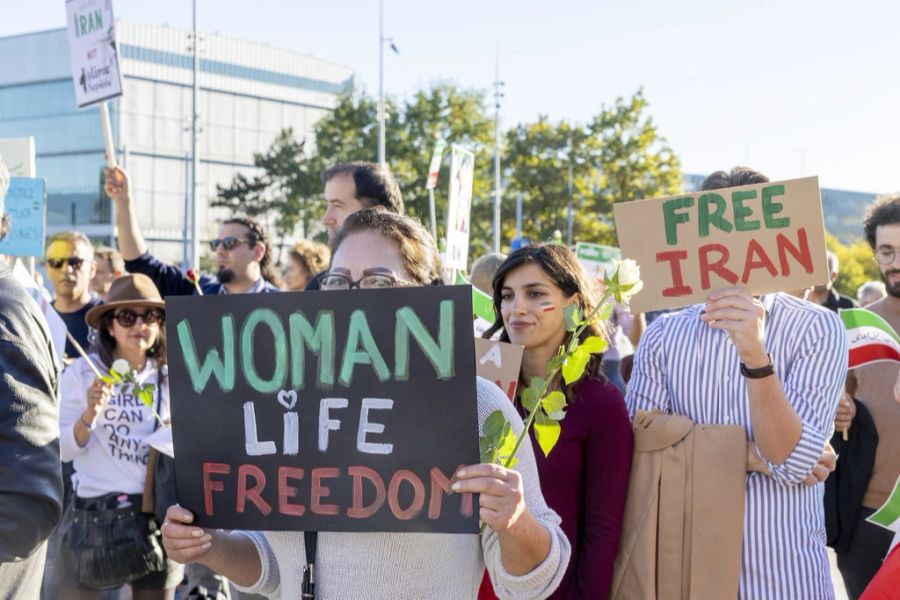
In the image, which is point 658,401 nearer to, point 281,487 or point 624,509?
point 624,509

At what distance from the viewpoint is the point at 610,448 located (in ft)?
9.33

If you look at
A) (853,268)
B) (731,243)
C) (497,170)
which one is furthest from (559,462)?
(853,268)

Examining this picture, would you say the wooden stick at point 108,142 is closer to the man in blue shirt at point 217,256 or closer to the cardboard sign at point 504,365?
the man in blue shirt at point 217,256

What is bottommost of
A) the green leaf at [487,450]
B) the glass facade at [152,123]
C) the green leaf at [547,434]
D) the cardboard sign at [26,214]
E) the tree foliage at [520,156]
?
the green leaf at [487,450]

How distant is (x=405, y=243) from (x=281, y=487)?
56 cm

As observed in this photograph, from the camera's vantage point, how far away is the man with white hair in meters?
2.09

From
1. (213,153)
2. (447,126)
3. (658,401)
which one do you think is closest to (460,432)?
(658,401)

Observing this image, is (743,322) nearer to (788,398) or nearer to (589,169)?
(788,398)

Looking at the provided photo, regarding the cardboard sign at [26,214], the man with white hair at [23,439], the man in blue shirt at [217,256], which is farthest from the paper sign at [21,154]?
the man with white hair at [23,439]

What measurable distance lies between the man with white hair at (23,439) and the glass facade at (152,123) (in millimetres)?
52771

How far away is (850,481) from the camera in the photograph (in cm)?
373

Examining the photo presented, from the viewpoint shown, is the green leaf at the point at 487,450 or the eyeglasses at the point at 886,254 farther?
the eyeglasses at the point at 886,254

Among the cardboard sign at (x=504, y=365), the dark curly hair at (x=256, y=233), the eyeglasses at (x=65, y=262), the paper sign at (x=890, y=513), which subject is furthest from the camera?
the eyeglasses at (x=65, y=262)

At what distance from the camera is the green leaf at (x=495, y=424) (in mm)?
1888
